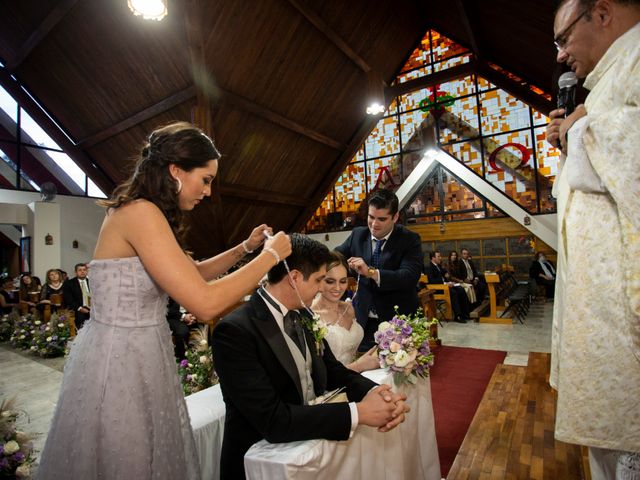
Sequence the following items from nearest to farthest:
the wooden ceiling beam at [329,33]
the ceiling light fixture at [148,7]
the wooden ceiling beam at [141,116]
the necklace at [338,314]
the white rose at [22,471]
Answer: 1. the white rose at [22,471]
2. the necklace at [338,314]
3. the ceiling light fixture at [148,7]
4. the wooden ceiling beam at [141,116]
5. the wooden ceiling beam at [329,33]

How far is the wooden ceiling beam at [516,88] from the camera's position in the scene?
10.1 m

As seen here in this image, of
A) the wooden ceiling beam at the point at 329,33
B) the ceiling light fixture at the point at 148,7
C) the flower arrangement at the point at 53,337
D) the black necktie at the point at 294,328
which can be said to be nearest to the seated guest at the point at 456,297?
the wooden ceiling beam at the point at 329,33

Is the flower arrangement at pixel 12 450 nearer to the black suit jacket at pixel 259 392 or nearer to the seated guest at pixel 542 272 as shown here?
the black suit jacket at pixel 259 392

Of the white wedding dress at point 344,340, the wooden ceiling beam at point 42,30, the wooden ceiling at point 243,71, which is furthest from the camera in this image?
the wooden ceiling beam at point 42,30

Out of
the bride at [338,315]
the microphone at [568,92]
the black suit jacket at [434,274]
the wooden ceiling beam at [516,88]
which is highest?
the wooden ceiling beam at [516,88]

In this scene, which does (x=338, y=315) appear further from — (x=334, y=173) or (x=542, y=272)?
(x=334, y=173)

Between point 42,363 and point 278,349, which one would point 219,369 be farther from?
point 42,363

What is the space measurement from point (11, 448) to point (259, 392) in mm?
1428

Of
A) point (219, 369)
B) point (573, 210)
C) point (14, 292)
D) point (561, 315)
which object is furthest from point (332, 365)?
point (14, 292)

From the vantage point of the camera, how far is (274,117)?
9.60 meters

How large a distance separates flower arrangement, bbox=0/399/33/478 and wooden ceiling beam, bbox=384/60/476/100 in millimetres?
12413

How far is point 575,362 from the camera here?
3.48ft

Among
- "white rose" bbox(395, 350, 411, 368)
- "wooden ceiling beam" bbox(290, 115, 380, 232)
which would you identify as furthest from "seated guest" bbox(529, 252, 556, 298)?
"white rose" bbox(395, 350, 411, 368)

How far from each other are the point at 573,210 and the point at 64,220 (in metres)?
12.8
